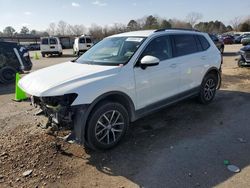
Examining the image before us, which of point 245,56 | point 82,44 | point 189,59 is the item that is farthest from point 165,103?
point 82,44

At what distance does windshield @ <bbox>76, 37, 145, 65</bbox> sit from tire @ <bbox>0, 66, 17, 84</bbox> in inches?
268

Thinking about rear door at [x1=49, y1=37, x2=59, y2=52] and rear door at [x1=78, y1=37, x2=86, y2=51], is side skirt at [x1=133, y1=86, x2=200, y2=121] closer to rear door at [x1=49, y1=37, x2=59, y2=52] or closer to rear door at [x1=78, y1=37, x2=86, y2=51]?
rear door at [x1=78, y1=37, x2=86, y2=51]

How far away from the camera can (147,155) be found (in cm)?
400

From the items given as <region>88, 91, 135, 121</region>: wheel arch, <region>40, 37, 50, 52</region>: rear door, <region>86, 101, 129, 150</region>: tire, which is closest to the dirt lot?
<region>86, 101, 129, 150</region>: tire

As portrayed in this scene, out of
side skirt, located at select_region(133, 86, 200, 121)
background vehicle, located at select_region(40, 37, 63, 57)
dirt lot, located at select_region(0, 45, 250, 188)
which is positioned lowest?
dirt lot, located at select_region(0, 45, 250, 188)

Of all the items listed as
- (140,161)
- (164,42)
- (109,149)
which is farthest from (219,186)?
(164,42)

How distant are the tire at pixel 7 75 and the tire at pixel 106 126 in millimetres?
8176

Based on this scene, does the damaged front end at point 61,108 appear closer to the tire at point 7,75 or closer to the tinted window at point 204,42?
the tinted window at point 204,42

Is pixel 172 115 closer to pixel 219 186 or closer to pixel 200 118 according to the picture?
pixel 200 118

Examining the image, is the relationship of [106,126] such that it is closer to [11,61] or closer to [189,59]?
[189,59]

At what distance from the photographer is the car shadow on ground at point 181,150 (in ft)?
11.3

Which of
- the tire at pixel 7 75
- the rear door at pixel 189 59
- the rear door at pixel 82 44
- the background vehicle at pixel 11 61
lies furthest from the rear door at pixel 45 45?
the rear door at pixel 189 59

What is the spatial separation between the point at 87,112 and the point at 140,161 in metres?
1.07

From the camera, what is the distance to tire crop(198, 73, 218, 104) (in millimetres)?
6133
